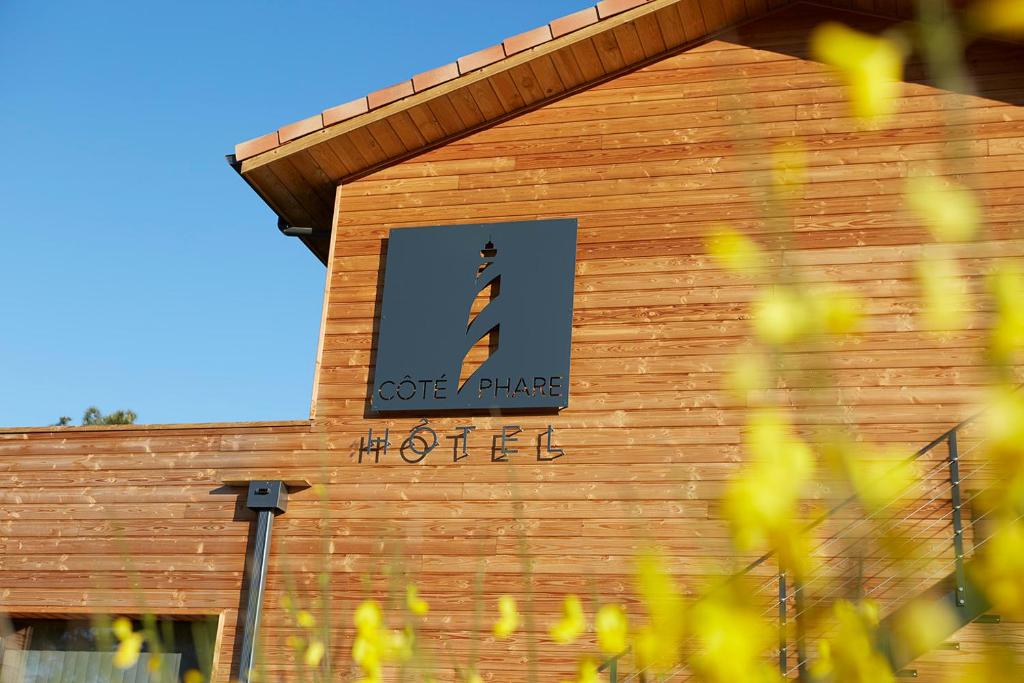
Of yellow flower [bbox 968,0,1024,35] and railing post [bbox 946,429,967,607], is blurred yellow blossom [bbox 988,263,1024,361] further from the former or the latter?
railing post [bbox 946,429,967,607]

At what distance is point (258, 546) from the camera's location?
23.5 ft

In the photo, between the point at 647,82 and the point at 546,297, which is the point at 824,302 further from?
the point at 647,82

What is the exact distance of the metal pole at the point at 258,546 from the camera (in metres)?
6.98

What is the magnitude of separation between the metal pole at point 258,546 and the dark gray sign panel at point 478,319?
0.84 metres

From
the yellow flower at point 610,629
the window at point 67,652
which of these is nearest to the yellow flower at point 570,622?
the yellow flower at point 610,629

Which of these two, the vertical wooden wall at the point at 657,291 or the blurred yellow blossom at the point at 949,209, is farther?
the vertical wooden wall at the point at 657,291

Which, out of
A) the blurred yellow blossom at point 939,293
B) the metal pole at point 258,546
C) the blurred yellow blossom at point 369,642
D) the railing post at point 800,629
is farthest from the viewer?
the metal pole at point 258,546

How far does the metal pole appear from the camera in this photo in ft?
22.9

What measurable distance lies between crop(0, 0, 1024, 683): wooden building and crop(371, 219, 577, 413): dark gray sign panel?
0.12m

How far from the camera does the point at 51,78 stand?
14.8 meters

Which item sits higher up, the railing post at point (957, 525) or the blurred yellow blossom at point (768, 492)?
the railing post at point (957, 525)

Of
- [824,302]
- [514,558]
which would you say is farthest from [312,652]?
[514,558]

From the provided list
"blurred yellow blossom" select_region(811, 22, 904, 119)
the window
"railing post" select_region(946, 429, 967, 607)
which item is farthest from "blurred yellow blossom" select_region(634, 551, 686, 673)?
the window

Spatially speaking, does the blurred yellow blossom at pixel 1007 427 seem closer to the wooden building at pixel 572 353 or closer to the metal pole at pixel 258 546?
the wooden building at pixel 572 353
